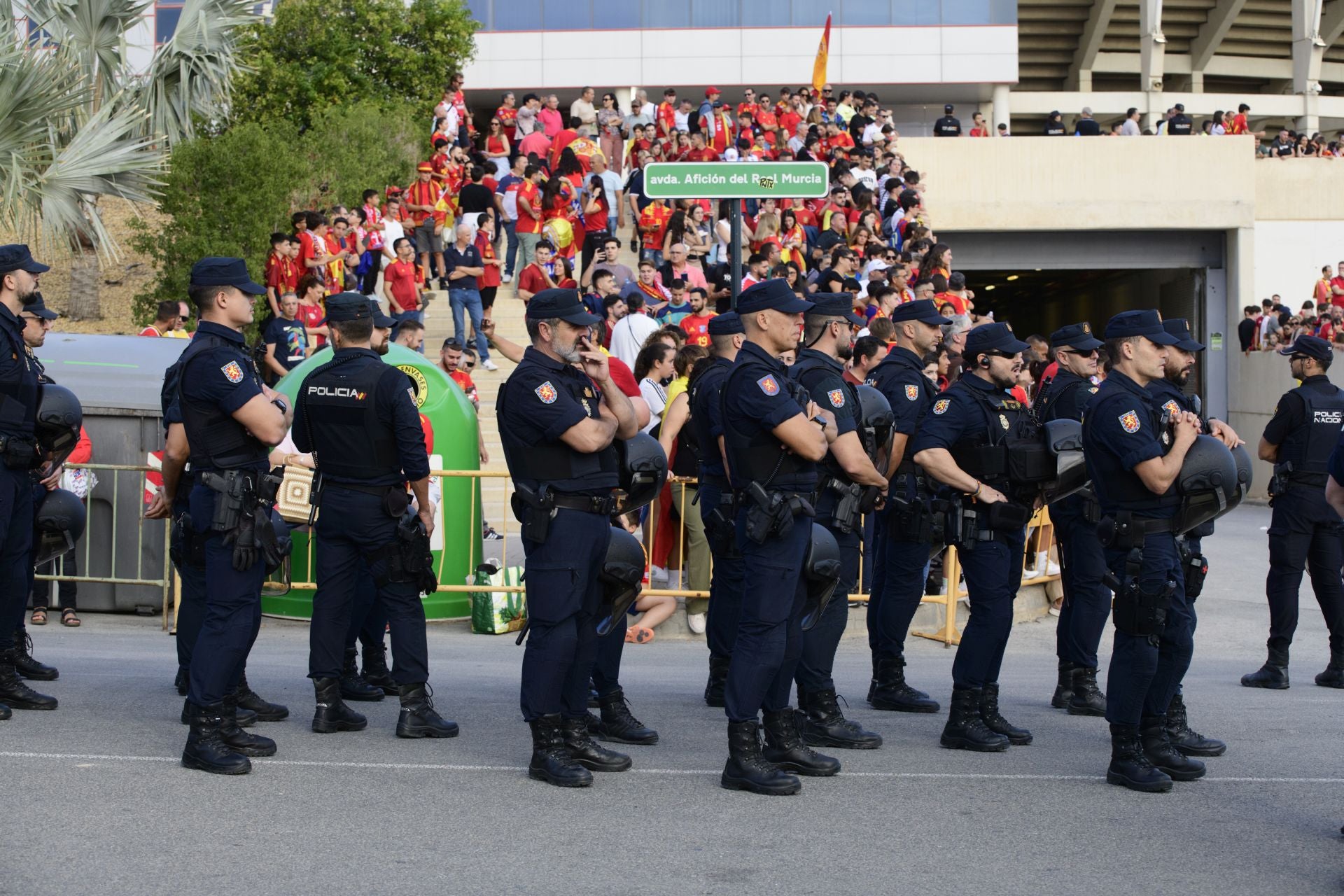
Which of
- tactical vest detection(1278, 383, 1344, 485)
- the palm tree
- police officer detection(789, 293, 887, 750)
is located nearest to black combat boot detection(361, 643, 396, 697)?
police officer detection(789, 293, 887, 750)

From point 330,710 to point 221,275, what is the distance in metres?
2.02

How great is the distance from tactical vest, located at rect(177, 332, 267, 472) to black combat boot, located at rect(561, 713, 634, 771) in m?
1.76

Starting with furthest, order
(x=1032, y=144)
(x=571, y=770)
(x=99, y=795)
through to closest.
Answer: (x=1032, y=144), (x=571, y=770), (x=99, y=795)

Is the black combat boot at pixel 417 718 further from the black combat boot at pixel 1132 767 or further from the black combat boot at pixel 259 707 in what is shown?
the black combat boot at pixel 1132 767

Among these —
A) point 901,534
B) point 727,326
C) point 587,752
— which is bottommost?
point 587,752

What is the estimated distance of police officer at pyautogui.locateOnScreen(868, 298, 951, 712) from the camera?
7.76m

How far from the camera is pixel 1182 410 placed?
20.6 ft

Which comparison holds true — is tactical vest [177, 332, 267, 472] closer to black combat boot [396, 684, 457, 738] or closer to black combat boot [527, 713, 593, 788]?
black combat boot [396, 684, 457, 738]

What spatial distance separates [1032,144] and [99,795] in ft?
90.1

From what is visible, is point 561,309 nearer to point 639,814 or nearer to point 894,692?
point 639,814

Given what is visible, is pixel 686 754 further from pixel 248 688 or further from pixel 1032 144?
pixel 1032 144

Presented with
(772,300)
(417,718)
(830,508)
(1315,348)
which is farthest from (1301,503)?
(417,718)

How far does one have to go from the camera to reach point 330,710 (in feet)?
22.1

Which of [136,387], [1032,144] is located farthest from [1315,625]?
[1032,144]
